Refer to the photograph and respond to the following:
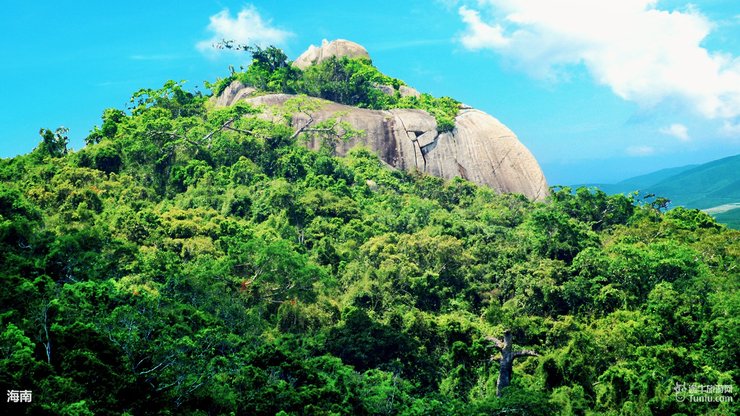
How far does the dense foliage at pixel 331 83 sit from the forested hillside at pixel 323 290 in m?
8.72

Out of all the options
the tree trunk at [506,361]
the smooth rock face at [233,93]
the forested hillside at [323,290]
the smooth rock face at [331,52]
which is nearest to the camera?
the forested hillside at [323,290]

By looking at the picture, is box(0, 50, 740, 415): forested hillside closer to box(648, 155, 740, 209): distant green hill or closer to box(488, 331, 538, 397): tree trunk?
box(488, 331, 538, 397): tree trunk

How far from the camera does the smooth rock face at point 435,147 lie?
4253 cm

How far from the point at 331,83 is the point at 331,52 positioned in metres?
6.44

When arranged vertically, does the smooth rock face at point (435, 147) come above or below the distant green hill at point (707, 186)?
below

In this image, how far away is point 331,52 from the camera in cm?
5241

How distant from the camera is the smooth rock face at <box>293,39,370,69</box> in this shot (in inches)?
2053

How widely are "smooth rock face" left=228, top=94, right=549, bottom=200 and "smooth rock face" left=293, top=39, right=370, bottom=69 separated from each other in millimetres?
8551
